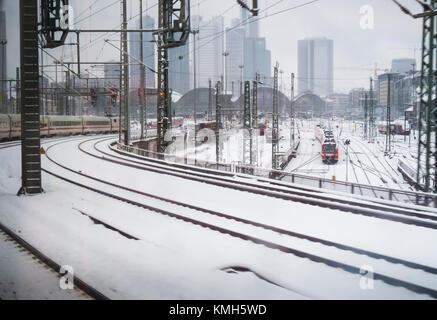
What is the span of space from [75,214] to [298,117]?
150m

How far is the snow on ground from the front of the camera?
19.2 ft

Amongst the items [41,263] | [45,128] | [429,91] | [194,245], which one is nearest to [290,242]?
[194,245]

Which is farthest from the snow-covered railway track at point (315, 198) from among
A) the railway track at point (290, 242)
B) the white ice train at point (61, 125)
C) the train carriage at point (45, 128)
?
the train carriage at point (45, 128)

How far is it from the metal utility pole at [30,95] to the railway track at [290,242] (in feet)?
7.50

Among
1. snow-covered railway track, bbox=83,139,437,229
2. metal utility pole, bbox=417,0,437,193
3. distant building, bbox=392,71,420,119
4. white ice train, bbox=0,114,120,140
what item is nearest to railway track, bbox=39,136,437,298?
snow-covered railway track, bbox=83,139,437,229

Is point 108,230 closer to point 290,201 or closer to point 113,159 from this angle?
point 290,201

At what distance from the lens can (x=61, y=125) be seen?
45562 millimetres

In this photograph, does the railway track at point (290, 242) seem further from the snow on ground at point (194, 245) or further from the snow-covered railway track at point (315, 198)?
the snow-covered railway track at point (315, 198)

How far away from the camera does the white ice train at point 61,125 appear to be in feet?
117

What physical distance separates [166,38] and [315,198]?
A: 32.5 ft

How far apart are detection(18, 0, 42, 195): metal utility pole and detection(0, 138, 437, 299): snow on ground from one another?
799 mm

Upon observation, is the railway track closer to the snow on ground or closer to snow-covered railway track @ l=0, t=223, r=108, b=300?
the snow on ground

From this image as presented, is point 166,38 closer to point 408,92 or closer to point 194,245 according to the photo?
point 194,245
